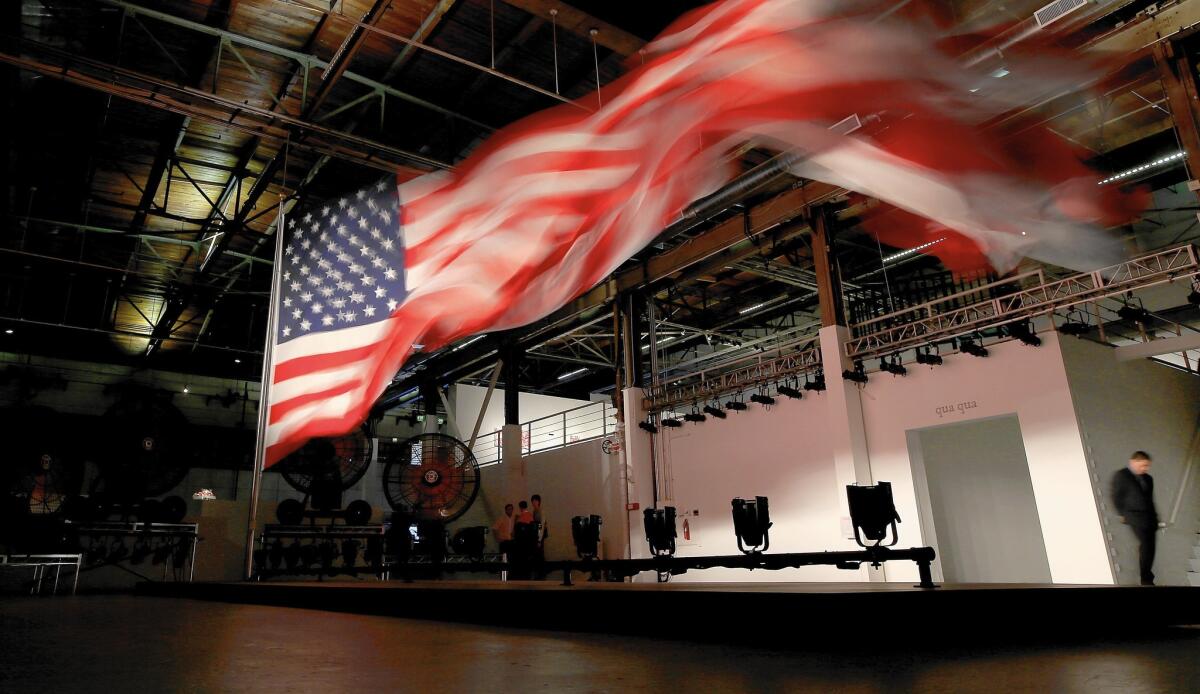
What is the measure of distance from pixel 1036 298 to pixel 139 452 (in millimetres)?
12273

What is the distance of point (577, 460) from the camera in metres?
14.6

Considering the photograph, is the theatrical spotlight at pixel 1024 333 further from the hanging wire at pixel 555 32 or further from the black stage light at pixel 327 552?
the black stage light at pixel 327 552

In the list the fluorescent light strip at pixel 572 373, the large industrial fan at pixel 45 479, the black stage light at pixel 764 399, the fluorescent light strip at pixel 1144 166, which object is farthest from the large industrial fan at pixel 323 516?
the fluorescent light strip at pixel 1144 166

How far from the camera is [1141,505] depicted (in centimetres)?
668

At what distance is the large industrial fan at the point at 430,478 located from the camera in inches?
424

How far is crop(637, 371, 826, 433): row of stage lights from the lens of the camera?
10422 millimetres

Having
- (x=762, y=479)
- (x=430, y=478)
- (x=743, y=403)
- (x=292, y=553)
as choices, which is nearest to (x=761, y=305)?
(x=743, y=403)

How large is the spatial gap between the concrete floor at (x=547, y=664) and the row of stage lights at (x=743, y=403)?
7.45 m

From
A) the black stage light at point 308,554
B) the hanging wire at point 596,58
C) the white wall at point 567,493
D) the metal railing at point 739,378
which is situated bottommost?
the black stage light at point 308,554

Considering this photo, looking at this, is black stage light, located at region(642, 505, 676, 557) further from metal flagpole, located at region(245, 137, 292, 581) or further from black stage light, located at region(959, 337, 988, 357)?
black stage light, located at region(959, 337, 988, 357)

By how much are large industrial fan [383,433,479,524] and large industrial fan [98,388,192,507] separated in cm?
313

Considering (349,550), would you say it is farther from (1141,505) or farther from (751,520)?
(1141,505)

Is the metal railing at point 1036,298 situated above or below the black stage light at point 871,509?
above

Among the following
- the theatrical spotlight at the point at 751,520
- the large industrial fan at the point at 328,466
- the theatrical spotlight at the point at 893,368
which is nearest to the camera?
the theatrical spotlight at the point at 751,520
